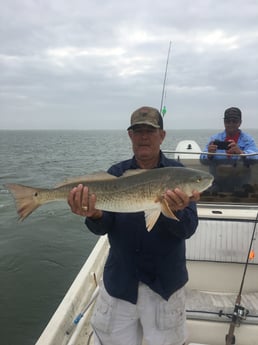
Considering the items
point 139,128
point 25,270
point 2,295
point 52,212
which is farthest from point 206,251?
point 52,212

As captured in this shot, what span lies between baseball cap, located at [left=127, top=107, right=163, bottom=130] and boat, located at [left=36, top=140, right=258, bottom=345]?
2.25m

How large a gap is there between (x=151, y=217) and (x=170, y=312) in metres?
0.87

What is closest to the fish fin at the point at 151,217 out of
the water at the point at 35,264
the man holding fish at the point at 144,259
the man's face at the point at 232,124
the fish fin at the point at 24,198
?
the man holding fish at the point at 144,259

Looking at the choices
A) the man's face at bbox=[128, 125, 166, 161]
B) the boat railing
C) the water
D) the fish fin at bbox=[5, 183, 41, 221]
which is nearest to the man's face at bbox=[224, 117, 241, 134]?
the boat railing

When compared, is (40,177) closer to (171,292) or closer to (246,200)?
(246,200)

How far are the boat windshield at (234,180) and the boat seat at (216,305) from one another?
1.50 m

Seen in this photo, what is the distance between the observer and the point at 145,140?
10.1 ft

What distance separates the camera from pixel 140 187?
3.06 meters

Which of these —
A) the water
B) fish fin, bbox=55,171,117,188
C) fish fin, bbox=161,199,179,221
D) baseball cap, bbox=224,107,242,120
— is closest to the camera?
fish fin, bbox=161,199,179,221

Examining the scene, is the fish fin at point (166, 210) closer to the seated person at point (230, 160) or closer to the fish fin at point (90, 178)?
the fish fin at point (90, 178)

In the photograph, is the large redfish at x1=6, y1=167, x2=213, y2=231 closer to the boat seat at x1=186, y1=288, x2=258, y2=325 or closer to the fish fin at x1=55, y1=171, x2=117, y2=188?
the fish fin at x1=55, y1=171, x2=117, y2=188

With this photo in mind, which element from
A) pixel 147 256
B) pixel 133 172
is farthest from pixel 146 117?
pixel 147 256

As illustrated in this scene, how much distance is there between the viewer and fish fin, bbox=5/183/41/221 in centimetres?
316

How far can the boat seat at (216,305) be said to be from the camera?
160 inches
